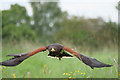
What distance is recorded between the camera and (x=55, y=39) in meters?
16.7

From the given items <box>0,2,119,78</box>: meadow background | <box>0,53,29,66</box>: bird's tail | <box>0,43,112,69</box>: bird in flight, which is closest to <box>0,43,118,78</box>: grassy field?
<box>0,2,119,78</box>: meadow background

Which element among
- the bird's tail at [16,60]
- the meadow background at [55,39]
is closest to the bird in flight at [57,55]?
the bird's tail at [16,60]

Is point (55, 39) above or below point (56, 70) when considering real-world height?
above

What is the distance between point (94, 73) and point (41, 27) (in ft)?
90.4

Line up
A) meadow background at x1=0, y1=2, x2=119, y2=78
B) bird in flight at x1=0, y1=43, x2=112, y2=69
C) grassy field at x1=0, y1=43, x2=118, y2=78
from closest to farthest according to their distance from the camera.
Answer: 1. bird in flight at x1=0, y1=43, x2=112, y2=69
2. grassy field at x1=0, y1=43, x2=118, y2=78
3. meadow background at x1=0, y1=2, x2=119, y2=78

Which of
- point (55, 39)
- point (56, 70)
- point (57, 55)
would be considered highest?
point (57, 55)

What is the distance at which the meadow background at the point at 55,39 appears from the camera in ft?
17.3

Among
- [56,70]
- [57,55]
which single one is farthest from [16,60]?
[56,70]

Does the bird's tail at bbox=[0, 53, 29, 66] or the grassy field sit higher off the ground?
the bird's tail at bbox=[0, 53, 29, 66]

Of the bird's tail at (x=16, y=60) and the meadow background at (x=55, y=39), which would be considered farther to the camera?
the meadow background at (x=55, y=39)

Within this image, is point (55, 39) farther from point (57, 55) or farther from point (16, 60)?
point (16, 60)

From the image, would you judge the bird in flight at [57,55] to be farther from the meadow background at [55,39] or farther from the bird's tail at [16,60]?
the meadow background at [55,39]

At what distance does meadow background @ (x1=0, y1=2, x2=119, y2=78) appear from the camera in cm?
526

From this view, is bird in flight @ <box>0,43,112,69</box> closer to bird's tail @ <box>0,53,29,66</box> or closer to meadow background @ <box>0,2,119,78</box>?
bird's tail @ <box>0,53,29,66</box>
